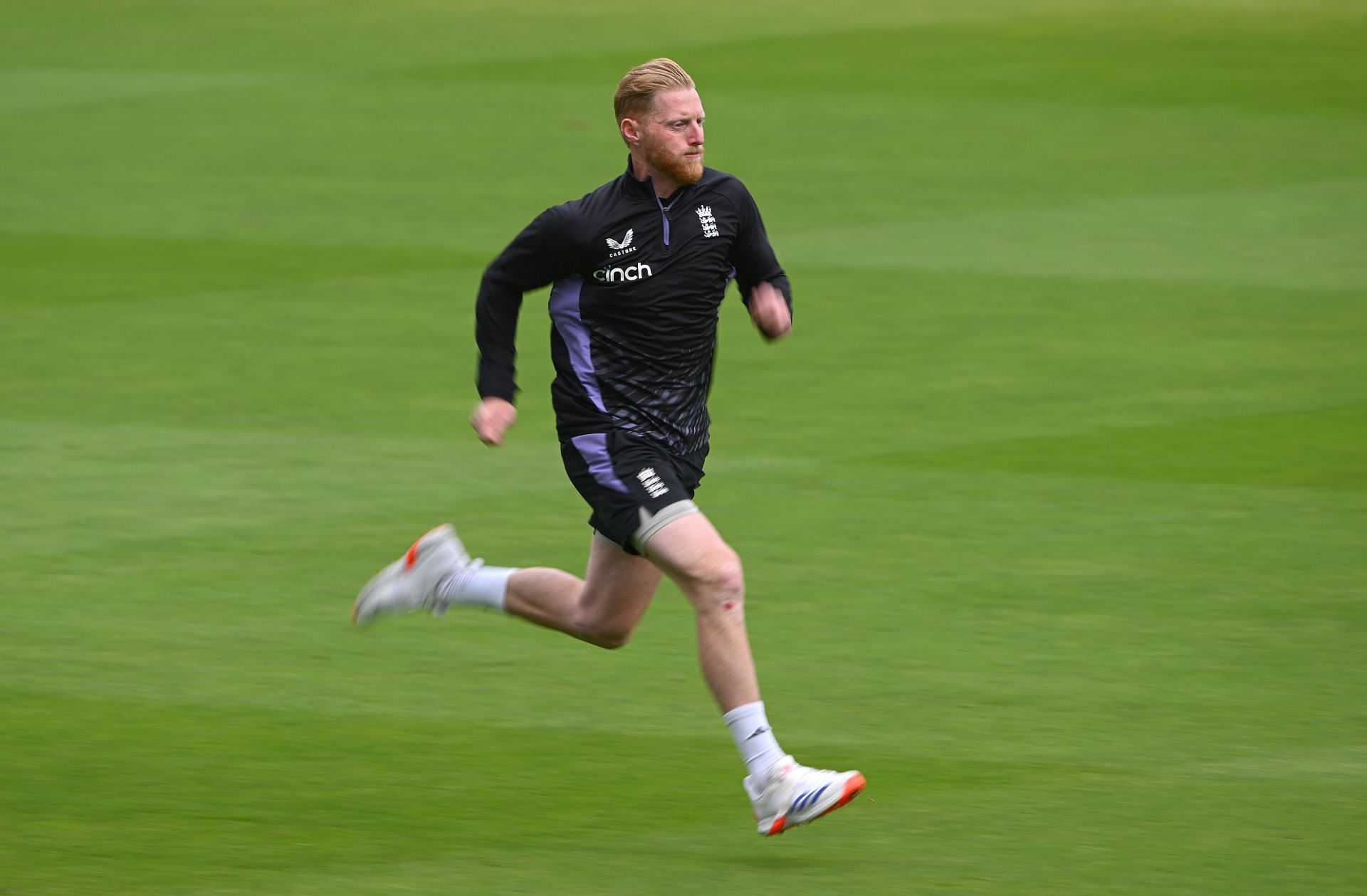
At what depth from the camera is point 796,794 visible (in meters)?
5.95

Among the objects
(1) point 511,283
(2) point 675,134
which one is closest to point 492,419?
(1) point 511,283

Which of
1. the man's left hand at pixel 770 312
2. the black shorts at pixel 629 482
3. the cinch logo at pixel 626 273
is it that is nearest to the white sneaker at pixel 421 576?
the black shorts at pixel 629 482

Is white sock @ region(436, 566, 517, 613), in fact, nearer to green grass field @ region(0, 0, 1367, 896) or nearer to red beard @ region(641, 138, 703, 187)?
green grass field @ region(0, 0, 1367, 896)

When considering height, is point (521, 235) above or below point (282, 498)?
above

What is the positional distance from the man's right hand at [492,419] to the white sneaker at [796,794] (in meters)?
1.25

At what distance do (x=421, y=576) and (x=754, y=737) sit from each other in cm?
172

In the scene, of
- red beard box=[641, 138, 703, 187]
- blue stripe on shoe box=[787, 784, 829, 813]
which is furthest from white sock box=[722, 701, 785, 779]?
red beard box=[641, 138, 703, 187]

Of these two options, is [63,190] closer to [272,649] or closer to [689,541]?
[272,649]

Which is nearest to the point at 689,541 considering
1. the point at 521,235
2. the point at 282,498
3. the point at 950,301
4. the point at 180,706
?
the point at 521,235

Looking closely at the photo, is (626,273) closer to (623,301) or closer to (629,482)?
(623,301)

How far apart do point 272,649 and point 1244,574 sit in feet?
12.3

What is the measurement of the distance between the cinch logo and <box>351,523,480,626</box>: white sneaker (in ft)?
4.09

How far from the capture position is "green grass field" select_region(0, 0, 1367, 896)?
6289 millimetres

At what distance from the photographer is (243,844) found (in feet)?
20.0
